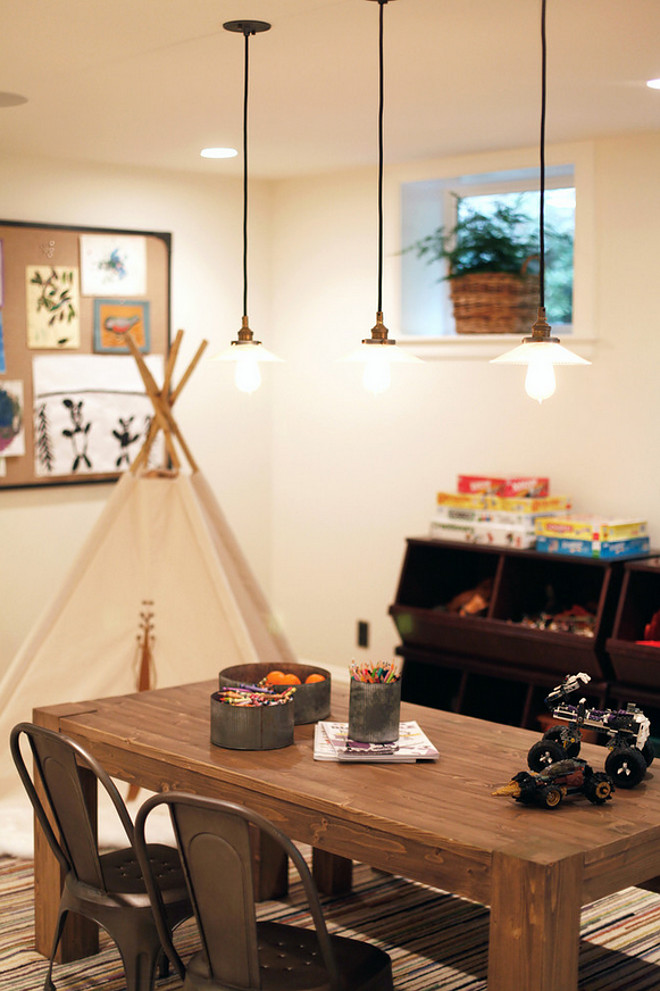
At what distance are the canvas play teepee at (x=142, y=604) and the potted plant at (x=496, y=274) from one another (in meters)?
1.29

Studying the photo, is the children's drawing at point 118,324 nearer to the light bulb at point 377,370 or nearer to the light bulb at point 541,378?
the light bulb at point 377,370

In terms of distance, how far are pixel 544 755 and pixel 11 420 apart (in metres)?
3.21

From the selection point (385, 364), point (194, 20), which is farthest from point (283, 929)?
point (194, 20)

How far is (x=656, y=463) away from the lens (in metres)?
4.57

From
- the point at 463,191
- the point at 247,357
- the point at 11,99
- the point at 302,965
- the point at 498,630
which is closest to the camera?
the point at 302,965

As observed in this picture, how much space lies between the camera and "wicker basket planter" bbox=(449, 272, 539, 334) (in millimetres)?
4895

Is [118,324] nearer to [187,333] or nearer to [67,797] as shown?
[187,333]

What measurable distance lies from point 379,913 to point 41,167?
131 inches

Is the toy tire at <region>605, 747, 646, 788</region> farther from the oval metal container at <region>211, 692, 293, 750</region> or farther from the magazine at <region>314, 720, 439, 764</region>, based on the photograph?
the oval metal container at <region>211, 692, 293, 750</region>

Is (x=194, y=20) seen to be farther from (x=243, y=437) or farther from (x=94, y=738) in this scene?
(x=243, y=437)

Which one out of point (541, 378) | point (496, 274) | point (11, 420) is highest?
point (496, 274)

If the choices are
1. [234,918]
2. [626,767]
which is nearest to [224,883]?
[234,918]

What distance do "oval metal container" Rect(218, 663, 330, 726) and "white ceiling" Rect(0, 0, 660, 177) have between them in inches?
64.4

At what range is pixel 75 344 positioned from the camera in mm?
5230
